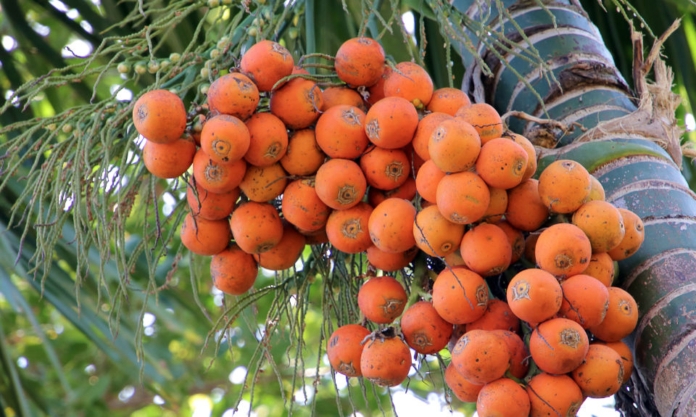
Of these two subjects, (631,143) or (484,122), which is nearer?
(484,122)

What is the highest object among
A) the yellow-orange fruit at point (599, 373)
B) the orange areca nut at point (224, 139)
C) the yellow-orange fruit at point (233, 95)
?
the yellow-orange fruit at point (233, 95)

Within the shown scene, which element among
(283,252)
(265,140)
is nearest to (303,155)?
(265,140)

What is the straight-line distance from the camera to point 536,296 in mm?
1109

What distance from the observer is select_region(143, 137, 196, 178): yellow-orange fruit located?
1.27m

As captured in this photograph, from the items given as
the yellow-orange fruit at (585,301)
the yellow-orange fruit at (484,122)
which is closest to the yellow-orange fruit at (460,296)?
the yellow-orange fruit at (585,301)

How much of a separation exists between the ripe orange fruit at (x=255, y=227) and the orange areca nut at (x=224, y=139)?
4.9 inches

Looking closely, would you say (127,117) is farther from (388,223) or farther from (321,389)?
(321,389)

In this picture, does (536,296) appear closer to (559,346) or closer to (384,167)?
(559,346)

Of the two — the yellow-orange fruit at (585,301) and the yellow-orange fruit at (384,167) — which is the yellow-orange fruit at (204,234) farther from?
the yellow-orange fruit at (585,301)

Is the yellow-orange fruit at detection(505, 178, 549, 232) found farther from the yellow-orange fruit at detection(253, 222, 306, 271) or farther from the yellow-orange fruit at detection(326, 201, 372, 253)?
the yellow-orange fruit at detection(253, 222, 306, 271)

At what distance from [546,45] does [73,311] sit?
1.34 m

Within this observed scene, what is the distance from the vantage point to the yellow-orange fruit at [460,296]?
118 cm

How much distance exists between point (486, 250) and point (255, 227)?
397 mm

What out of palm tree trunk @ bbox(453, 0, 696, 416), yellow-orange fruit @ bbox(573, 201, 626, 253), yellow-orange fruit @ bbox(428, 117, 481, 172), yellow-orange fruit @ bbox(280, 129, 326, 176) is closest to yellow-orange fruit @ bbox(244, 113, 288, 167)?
yellow-orange fruit @ bbox(280, 129, 326, 176)
